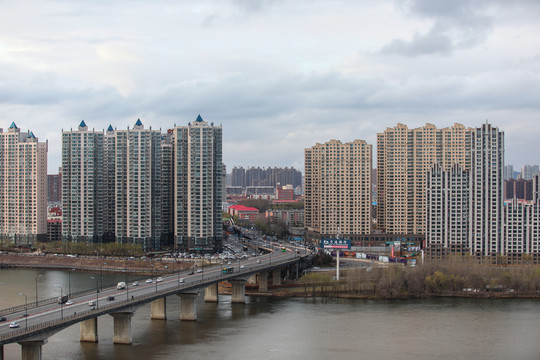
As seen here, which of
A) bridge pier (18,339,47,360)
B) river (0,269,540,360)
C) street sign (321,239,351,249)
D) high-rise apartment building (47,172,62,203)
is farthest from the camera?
high-rise apartment building (47,172,62,203)

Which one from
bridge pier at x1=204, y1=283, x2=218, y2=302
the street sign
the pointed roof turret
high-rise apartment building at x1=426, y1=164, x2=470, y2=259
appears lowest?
bridge pier at x1=204, y1=283, x2=218, y2=302

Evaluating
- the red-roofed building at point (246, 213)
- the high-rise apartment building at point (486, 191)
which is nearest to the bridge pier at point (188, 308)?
the high-rise apartment building at point (486, 191)

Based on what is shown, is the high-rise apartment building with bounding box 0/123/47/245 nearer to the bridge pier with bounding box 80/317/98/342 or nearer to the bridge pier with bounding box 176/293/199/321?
the bridge pier with bounding box 176/293/199/321

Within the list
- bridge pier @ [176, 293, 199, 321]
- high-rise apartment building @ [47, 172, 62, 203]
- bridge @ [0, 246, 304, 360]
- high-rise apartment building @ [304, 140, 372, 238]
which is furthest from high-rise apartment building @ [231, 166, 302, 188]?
bridge pier @ [176, 293, 199, 321]

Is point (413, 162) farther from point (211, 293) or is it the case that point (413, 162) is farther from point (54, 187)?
point (54, 187)

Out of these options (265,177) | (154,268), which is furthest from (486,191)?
(265,177)

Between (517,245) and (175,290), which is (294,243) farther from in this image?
(175,290)
